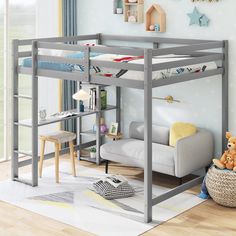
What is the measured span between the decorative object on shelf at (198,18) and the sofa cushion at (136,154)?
1.08 metres

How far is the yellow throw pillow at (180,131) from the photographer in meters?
4.94

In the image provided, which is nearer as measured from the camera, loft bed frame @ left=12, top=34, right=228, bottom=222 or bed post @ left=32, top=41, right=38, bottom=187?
loft bed frame @ left=12, top=34, right=228, bottom=222

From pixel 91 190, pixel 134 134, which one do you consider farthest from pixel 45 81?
pixel 91 190

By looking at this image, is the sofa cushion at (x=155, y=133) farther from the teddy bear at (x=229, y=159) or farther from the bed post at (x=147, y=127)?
the bed post at (x=147, y=127)

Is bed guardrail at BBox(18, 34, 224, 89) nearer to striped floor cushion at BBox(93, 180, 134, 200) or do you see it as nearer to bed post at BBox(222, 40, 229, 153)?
bed post at BBox(222, 40, 229, 153)

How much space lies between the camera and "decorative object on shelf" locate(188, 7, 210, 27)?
15.9 feet

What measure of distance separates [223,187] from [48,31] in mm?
2444

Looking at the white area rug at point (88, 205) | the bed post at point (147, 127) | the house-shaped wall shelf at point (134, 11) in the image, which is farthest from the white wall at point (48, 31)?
the bed post at point (147, 127)

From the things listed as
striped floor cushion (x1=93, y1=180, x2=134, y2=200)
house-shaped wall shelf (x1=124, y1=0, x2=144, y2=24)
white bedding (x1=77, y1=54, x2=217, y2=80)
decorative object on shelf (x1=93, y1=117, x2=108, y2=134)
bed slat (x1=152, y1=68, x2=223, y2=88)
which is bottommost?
striped floor cushion (x1=93, y1=180, x2=134, y2=200)

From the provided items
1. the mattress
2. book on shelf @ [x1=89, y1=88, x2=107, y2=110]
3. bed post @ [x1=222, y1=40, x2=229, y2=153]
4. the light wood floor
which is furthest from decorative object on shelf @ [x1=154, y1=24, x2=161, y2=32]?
the light wood floor

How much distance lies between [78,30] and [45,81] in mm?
615

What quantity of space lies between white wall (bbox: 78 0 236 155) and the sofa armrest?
0.42 ft

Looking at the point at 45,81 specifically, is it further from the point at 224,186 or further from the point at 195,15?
the point at 224,186

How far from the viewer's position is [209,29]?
4.86 meters
